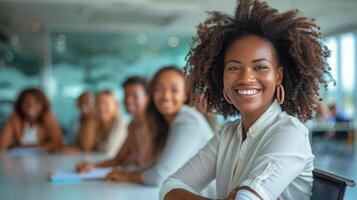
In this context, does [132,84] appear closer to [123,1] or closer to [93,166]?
[93,166]

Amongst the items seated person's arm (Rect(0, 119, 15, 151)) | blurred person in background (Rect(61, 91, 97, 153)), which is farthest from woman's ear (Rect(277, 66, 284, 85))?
seated person's arm (Rect(0, 119, 15, 151))

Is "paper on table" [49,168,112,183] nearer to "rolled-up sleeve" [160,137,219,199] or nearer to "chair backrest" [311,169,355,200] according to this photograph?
"rolled-up sleeve" [160,137,219,199]

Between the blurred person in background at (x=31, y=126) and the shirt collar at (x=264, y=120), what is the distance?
242 cm

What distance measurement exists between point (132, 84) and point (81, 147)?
0.87 m

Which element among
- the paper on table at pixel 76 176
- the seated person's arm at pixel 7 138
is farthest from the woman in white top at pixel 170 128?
the seated person's arm at pixel 7 138

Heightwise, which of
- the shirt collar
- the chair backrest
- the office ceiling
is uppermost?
the office ceiling

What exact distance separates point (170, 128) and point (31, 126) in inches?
68.2

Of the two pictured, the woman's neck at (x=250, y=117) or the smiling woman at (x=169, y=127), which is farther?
the smiling woman at (x=169, y=127)

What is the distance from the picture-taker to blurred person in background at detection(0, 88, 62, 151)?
318 centimetres

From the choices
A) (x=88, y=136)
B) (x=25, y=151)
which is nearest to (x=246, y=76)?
(x=88, y=136)

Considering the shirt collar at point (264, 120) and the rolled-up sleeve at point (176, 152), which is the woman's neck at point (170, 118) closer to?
the rolled-up sleeve at point (176, 152)

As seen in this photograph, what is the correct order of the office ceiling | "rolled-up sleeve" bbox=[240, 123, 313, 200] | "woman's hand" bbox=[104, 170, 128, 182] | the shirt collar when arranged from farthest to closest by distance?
1. the office ceiling
2. "woman's hand" bbox=[104, 170, 128, 182]
3. the shirt collar
4. "rolled-up sleeve" bbox=[240, 123, 313, 200]

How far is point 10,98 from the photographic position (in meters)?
6.18

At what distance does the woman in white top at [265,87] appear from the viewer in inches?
34.2
